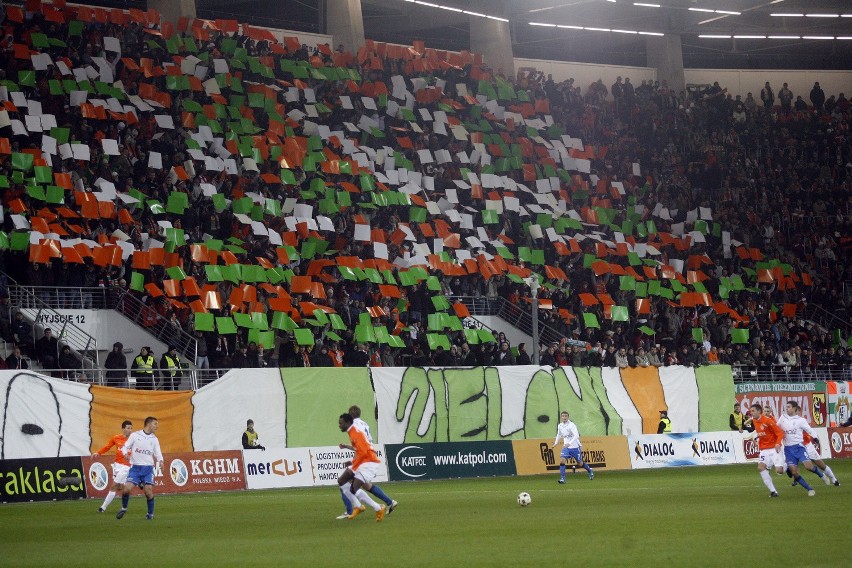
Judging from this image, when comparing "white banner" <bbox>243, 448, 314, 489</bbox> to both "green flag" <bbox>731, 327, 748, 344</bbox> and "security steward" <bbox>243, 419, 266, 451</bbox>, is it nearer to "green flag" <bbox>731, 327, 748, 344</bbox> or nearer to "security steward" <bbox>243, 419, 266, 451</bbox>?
"security steward" <bbox>243, 419, 266, 451</bbox>

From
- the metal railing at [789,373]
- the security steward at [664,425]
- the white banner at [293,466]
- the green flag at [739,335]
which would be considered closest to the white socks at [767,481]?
the white banner at [293,466]

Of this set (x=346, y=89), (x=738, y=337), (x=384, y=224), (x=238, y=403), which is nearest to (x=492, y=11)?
(x=346, y=89)

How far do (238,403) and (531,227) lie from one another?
66.4ft

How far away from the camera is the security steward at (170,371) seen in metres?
35.0

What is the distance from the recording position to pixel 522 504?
24.4 metres

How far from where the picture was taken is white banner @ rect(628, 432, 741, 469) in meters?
41.8

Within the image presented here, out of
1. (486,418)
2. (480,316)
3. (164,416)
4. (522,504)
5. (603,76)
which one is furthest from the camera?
(603,76)

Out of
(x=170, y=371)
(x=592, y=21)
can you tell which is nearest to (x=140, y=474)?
(x=170, y=371)

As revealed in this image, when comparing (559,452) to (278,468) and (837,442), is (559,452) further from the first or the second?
(837,442)

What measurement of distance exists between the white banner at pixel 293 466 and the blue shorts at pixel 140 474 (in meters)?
9.08

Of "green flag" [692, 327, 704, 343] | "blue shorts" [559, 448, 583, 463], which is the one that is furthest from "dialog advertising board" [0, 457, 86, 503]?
"green flag" [692, 327, 704, 343]

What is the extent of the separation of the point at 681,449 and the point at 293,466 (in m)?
14.9

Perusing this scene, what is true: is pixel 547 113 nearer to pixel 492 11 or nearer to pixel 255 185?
pixel 492 11

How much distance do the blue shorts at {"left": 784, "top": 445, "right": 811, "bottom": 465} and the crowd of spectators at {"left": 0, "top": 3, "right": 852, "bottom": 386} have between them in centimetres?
1674
